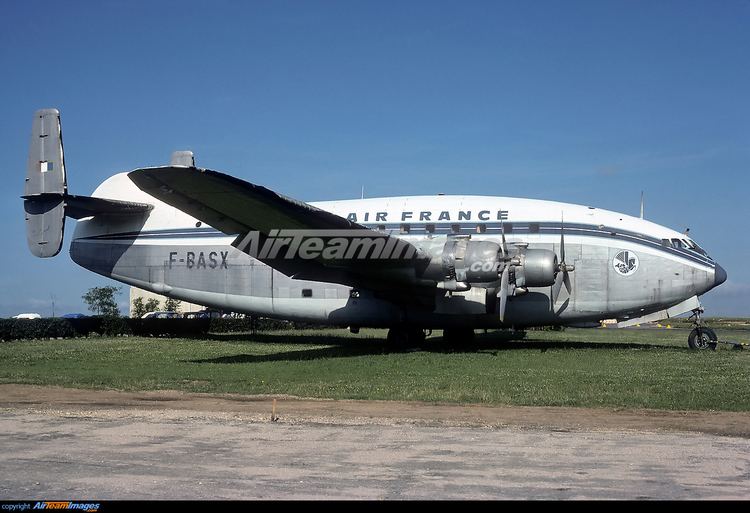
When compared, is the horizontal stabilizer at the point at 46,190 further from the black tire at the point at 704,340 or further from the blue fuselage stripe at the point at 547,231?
the black tire at the point at 704,340

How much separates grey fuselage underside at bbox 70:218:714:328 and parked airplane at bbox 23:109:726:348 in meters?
0.04

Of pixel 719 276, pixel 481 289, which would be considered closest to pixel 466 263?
pixel 481 289

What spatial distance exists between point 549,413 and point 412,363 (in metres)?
8.57

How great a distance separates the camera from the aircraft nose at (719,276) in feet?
79.8

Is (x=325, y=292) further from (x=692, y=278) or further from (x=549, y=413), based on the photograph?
(x=549, y=413)

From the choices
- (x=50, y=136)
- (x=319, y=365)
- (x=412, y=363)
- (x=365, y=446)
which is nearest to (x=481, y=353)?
(x=412, y=363)

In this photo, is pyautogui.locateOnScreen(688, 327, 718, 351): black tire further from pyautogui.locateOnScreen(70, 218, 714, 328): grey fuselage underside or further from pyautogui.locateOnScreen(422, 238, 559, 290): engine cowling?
pyautogui.locateOnScreen(422, 238, 559, 290): engine cowling

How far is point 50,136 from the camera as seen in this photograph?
27656 millimetres

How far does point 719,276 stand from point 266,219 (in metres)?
15.0

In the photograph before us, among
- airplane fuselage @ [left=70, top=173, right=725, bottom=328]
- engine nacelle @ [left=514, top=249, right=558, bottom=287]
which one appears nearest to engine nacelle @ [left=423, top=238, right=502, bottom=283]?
airplane fuselage @ [left=70, top=173, right=725, bottom=328]

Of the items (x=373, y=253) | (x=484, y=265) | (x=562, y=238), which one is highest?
(x=562, y=238)

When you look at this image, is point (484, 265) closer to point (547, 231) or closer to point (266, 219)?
point (547, 231)

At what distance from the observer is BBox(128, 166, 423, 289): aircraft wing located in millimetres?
18719

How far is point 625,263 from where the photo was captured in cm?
2412
